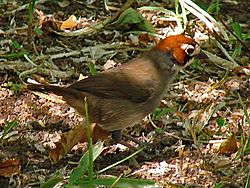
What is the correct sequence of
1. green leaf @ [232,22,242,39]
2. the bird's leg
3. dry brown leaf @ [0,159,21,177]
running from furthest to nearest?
green leaf @ [232,22,242,39]
the bird's leg
dry brown leaf @ [0,159,21,177]

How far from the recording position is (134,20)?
5.40 meters

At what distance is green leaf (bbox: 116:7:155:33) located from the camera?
213 inches

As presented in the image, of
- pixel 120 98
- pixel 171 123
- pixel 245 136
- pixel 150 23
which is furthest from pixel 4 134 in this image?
pixel 150 23

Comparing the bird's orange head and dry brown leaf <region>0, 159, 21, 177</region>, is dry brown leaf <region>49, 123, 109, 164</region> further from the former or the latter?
the bird's orange head

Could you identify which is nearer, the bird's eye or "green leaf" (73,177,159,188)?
"green leaf" (73,177,159,188)

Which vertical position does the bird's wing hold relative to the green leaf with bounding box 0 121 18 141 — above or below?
above

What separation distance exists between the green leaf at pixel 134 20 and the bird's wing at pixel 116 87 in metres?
1.20

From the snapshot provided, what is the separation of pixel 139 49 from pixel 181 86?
1.68 feet

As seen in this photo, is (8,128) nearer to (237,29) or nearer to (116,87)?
(116,87)

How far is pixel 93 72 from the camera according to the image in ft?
15.7

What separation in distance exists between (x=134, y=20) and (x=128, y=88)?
1.28 metres

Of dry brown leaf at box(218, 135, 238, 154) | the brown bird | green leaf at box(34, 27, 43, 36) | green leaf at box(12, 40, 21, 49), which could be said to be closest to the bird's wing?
the brown bird

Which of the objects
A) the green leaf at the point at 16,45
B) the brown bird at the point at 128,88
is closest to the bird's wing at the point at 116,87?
the brown bird at the point at 128,88

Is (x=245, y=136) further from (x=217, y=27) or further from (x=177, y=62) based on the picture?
(x=217, y=27)
